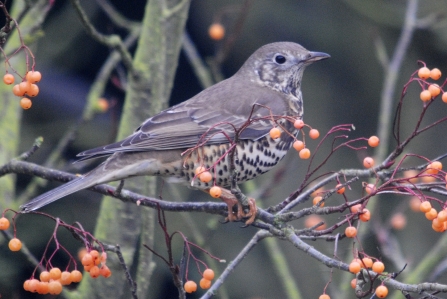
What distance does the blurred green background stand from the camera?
5.02 m

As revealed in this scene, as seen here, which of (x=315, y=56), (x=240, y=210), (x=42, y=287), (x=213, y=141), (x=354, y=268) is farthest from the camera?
(x=315, y=56)

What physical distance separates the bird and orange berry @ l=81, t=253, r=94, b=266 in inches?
17.3

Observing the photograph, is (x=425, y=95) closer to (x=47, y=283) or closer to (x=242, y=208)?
(x=242, y=208)

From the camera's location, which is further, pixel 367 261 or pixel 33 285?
pixel 33 285

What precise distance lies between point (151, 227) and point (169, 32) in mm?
1109

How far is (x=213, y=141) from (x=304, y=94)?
9.77ft

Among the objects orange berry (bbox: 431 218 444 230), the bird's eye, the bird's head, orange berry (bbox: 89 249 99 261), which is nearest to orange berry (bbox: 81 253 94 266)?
orange berry (bbox: 89 249 99 261)

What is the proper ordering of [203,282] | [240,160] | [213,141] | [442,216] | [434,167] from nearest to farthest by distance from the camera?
[442,216], [434,167], [203,282], [213,141], [240,160]

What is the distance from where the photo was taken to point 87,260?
227 cm

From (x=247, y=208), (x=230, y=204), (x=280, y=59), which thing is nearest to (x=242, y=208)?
(x=247, y=208)

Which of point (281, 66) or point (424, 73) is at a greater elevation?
point (424, 73)

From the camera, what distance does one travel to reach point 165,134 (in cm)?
329

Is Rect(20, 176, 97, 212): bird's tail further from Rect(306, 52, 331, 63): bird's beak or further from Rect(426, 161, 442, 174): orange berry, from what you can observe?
Rect(306, 52, 331, 63): bird's beak

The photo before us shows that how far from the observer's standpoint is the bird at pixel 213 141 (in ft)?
9.64
